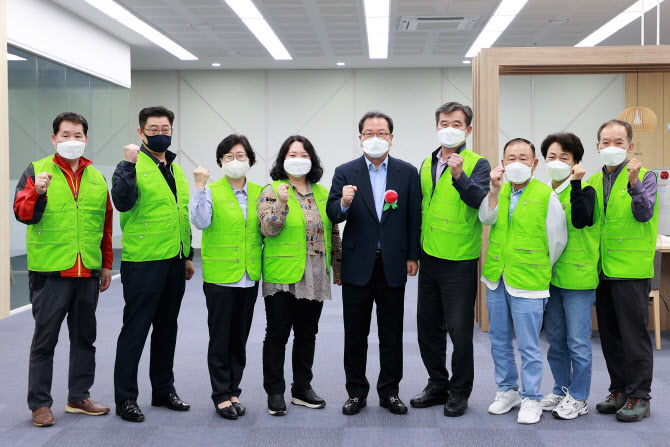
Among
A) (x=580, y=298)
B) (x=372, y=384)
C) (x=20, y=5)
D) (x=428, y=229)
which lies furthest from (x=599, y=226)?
(x=20, y=5)

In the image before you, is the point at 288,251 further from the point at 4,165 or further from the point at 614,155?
the point at 4,165

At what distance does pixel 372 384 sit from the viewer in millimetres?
4125

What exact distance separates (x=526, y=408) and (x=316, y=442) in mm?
1121

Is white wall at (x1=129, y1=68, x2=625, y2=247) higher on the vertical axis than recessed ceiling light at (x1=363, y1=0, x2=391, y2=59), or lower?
lower

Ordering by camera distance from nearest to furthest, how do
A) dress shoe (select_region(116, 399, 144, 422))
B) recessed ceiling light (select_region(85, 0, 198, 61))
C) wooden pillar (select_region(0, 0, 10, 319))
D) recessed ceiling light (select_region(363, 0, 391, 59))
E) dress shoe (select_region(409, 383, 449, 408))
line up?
dress shoe (select_region(116, 399, 144, 422)) < dress shoe (select_region(409, 383, 449, 408)) < wooden pillar (select_region(0, 0, 10, 319)) < recessed ceiling light (select_region(363, 0, 391, 59)) < recessed ceiling light (select_region(85, 0, 198, 61))

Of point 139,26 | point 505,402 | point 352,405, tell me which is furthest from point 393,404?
Result: point 139,26

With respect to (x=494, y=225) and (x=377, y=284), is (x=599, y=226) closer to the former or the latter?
(x=494, y=225)

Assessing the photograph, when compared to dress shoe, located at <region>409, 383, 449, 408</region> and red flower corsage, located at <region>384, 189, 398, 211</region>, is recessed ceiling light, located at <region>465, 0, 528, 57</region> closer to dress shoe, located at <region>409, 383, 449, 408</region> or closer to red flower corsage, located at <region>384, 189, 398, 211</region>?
red flower corsage, located at <region>384, 189, 398, 211</region>

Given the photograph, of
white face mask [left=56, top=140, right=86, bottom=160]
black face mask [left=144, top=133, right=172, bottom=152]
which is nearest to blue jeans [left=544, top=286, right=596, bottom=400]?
black face mask [left=144, top=133, right=172, bottom=152]

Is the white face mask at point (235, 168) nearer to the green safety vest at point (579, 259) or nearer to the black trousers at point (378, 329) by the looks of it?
the black trousers at point (378, 329)

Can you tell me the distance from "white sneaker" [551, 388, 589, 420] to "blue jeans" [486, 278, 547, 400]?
0.43ft

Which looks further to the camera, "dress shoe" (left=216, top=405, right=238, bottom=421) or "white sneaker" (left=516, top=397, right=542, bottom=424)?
"dress shoe" (left=216, top=405, right=238, bottom=421)

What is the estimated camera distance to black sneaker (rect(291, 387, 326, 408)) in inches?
143

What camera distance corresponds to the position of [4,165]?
20.2ft
